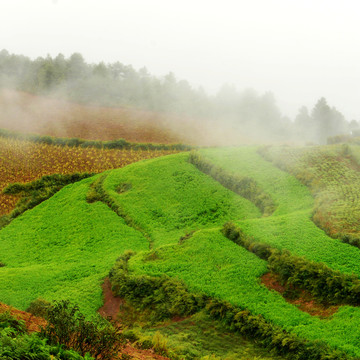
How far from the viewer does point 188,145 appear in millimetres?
44406

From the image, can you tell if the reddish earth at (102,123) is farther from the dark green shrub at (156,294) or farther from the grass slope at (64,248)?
the dark green shrub at (156,294)

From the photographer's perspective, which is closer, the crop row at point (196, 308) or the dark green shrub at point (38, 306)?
the crop row at point (196, 308)

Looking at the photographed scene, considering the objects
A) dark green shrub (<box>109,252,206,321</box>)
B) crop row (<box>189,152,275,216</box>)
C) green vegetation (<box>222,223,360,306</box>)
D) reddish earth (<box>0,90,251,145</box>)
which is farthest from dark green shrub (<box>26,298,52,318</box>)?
→ reddish earth (<box>0,90,251,145</box>)

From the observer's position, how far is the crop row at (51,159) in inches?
1394

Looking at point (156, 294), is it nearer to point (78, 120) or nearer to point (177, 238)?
point (177, 238)

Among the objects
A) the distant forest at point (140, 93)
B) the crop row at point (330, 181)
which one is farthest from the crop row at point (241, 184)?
the distant forest at point (140, 93)

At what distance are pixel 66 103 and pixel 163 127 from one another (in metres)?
13.4

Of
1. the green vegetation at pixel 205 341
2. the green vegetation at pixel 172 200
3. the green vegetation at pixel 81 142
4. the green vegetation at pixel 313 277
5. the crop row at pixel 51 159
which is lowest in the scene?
the green vegetation at pixel 205 341

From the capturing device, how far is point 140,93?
58.8 meters

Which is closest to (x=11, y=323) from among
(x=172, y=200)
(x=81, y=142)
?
(x=172, y=200)

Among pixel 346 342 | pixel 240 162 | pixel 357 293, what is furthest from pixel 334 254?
pixel 240 162

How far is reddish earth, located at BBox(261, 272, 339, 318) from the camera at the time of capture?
14298 millimetres

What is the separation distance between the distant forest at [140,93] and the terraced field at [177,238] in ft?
83.7

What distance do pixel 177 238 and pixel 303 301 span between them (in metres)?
8.50
